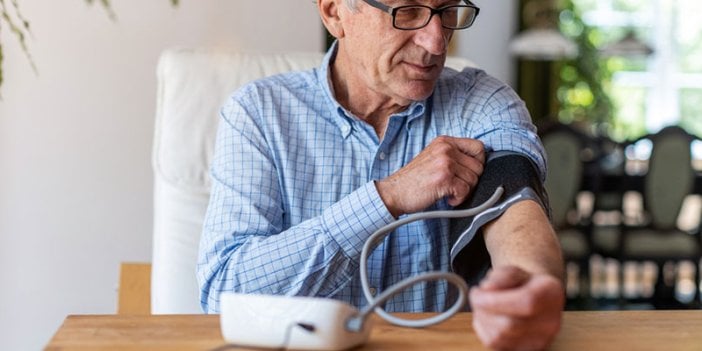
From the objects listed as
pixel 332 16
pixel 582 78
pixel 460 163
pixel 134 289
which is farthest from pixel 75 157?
pixel 582 78

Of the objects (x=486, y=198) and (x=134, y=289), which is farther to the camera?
(x=134, y=289)

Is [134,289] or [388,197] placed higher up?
[388,197]

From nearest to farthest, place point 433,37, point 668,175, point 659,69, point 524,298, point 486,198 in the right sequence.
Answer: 1. point 524,298
2. point 486,198
3. point 433,37
4. point 668,175
5. point 659,69

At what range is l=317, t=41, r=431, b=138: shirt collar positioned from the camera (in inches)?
61.9

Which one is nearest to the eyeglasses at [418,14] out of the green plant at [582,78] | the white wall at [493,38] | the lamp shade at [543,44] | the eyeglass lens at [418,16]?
the eyeglass lens at [418,16]

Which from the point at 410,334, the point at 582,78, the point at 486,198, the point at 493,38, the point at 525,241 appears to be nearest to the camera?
the point at 410,334

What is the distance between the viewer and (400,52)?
1488 millimetres

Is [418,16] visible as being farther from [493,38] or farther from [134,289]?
[493,38]

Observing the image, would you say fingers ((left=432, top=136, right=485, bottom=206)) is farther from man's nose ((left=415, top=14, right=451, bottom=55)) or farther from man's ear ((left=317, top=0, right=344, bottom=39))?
man's ear ((left=317, top=0, right=344, bottom=39))

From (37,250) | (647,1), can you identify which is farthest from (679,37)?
(37,250)

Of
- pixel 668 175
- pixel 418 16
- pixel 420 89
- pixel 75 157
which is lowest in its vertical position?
pixel 668 175

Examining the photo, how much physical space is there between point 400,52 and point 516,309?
643 mm

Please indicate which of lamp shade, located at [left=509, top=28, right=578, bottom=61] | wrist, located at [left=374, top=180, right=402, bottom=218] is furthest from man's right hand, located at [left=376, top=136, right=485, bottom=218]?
lamp shade, located at [left=509, top=28, right=578, bottom=61]

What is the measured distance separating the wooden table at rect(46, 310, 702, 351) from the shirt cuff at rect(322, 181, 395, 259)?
263mm
